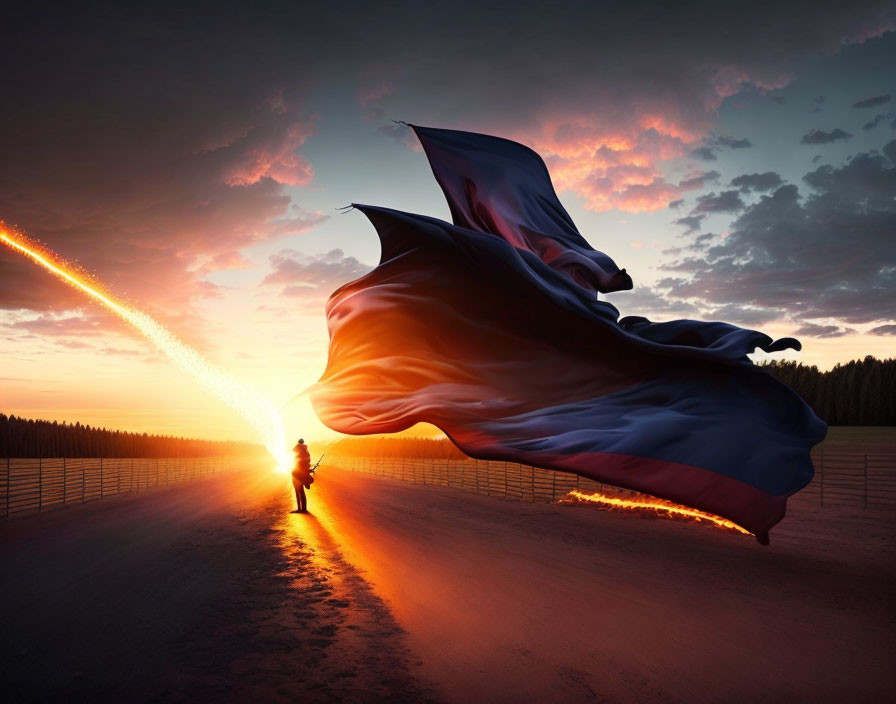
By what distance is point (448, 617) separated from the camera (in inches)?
352

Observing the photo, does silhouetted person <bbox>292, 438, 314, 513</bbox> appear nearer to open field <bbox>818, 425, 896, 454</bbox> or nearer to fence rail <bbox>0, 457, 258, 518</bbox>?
fence rail <bbox>0, 457, 258, 518</bbox>

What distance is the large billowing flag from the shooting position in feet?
21.5

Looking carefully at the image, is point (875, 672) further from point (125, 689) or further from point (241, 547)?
point (241, 547)

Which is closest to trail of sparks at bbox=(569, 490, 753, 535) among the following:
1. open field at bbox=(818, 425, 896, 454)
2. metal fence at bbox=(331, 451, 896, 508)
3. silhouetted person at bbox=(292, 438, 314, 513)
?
metal fence at bbox=(331, 451, 896, 508)

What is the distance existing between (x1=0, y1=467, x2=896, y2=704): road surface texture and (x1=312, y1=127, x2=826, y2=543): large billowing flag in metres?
2.14

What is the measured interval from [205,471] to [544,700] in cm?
6672

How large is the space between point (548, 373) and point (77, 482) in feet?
98.3

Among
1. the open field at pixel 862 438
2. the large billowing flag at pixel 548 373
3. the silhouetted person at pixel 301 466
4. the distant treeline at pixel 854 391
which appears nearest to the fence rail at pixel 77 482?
the silhouetted person at pixel 301 466

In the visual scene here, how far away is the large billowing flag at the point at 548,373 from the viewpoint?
6547 mm

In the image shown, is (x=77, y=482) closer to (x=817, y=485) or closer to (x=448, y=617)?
(x=448, y=617)

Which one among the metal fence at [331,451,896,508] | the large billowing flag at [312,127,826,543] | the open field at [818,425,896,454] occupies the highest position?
the large billowing flag at [312,127,826,543]

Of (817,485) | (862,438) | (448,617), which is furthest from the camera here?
(862,438)

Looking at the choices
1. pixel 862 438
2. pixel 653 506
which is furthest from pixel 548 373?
pixel 862 438

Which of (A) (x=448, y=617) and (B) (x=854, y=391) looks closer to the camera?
(A) (x=448, y=617)
